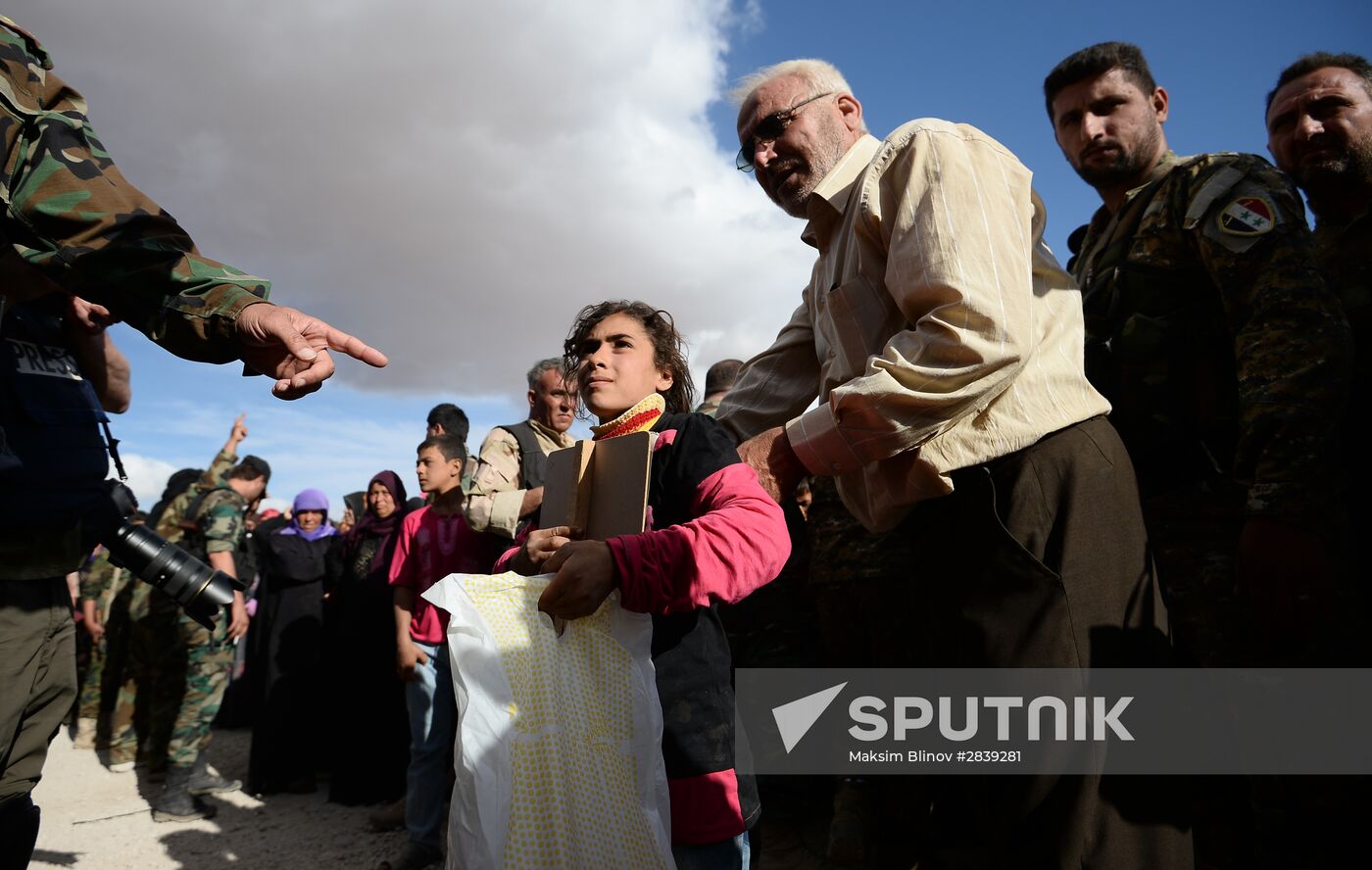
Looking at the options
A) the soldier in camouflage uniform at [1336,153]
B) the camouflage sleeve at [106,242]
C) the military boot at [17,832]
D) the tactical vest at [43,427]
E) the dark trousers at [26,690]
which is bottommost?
the military boot at [17,832]

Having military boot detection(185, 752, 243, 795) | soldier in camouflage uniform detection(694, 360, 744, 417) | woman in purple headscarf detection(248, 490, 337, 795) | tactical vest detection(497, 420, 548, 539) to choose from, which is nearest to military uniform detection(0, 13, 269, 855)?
tactical vest detection(497, 420, 548, 539)

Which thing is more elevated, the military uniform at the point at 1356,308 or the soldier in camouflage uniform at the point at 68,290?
the military uniform at the point at 1356,308

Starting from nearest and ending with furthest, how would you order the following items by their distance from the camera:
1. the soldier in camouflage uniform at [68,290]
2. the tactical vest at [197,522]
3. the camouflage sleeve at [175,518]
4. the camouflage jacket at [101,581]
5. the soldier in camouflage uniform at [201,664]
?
1. the soldier in camouflage uniform at [68,290]
2. the soldier in camouflage uniform at [201,664]
3. the tactical vest at [197,522]
4. the camouflage sleeve at [175,518]
5. the camouflage jacket at [101,581]

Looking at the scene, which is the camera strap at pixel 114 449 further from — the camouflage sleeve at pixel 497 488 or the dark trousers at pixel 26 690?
the camouflage sleeve at pixel 497 488

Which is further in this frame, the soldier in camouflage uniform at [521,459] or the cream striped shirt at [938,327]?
the soldier in camouflage uniform at [521,459]

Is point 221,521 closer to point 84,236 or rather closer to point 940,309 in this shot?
point 84,236

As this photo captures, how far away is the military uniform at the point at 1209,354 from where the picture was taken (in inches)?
83.7

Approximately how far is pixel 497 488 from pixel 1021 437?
3251 millimetres

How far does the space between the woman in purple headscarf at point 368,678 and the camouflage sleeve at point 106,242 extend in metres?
4.30

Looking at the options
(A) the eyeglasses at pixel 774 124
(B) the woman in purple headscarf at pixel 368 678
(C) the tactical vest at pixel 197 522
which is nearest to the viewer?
(A) the eyeglasses at pixel 774 124

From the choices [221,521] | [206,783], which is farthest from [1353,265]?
[206,783]

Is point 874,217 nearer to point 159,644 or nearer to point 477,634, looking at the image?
point 477,634

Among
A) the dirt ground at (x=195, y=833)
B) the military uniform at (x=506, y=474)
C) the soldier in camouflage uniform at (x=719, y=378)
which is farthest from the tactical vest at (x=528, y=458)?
the dirt ground at (x=195, y=833)

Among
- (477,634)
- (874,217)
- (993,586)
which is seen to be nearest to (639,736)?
(477,634)
